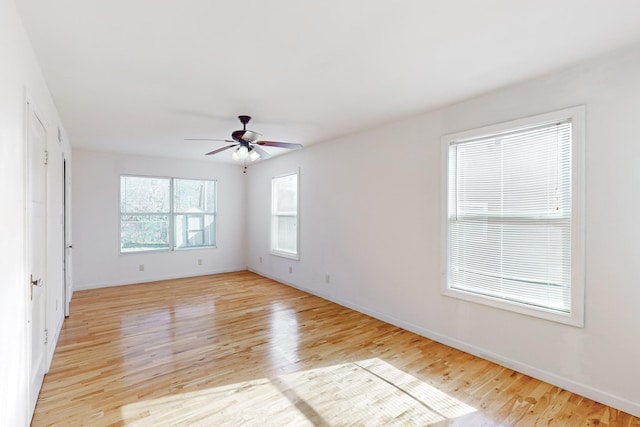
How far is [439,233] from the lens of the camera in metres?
3.39

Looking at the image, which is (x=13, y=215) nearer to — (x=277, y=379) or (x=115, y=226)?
(x=277, y=379)

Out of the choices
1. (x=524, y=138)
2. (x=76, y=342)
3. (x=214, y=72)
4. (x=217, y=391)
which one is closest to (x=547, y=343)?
(x=524, y=138)

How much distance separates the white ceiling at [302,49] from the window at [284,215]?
254 centimetres

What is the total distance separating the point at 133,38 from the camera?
2.04 metres

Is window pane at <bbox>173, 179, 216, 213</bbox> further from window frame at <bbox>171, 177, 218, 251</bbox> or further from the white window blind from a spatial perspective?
the white window blind

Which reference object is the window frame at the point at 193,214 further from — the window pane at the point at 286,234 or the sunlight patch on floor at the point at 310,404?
the sunlight patch on floor at the point at 310,404

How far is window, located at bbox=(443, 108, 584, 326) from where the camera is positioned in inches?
97.6

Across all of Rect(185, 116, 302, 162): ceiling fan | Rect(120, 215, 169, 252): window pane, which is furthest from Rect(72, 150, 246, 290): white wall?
Rect(185, 116, 302, 162): ceiling fan

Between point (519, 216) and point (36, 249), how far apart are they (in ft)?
12.9

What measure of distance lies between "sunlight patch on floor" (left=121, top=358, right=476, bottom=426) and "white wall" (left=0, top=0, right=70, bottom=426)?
77 cm

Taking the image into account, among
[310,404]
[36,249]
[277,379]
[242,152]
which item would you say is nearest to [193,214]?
[242,152]

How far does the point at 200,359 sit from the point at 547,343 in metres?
3.03

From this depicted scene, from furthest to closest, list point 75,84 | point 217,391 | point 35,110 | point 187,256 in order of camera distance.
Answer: point 187,256, point 75,84, point 217,391, point 35,110

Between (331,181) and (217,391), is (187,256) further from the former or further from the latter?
(217,391)
